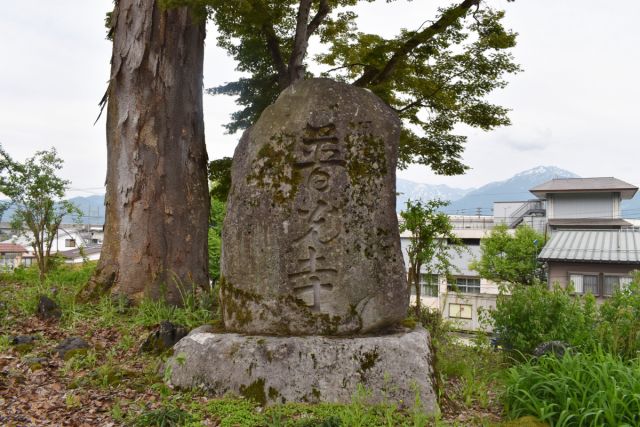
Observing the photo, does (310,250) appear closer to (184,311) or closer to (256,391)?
(256,391)

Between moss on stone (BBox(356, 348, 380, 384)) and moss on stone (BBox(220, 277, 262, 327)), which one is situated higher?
moss on stone (BBox(220, 277, 262, 327))

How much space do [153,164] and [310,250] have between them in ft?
13.4

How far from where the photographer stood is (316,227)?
A: 194 inches

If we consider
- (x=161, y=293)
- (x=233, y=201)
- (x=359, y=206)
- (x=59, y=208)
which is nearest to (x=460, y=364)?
(x=359, y=206)

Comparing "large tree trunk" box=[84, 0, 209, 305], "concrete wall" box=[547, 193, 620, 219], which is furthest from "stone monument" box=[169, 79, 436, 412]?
"concrete wall" box=[547, 193, 620, 219]

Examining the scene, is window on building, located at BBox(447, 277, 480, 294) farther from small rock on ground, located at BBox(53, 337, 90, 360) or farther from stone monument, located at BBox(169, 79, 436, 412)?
small rock on ground, located at BBox(53, 337, 90, 360)

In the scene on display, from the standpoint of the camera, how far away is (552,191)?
1136 inches

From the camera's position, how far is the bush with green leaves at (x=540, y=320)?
6.35 m

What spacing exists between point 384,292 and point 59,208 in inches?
405

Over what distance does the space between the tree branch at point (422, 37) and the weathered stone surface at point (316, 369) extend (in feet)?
22.6

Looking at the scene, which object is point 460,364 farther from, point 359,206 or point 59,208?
point 59,208

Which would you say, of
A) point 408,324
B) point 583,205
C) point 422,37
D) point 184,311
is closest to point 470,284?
point 583,205

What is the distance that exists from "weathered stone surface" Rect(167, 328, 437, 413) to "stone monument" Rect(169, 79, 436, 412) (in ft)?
0.04

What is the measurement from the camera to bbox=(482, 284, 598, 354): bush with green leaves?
250 inches
